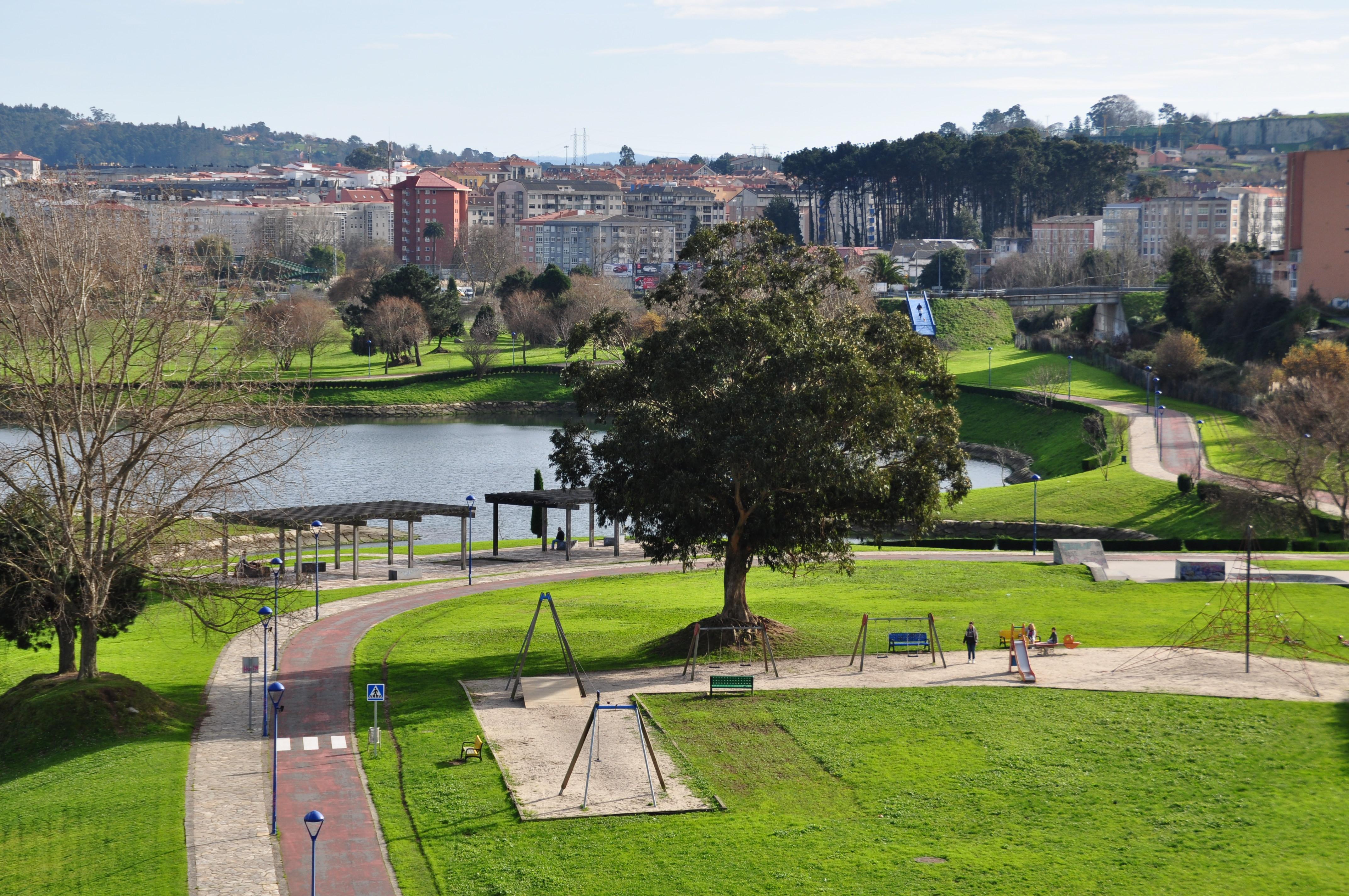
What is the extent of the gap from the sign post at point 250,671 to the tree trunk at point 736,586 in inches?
522

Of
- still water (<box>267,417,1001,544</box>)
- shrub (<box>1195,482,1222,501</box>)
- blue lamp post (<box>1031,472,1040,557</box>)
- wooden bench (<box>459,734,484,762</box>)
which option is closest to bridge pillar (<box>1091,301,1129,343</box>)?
Answer: still water (<box>267,417,1001,544</box>)

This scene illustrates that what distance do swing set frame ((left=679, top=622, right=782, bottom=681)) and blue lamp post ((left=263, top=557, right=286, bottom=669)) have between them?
421 inches

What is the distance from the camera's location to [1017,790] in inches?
1081

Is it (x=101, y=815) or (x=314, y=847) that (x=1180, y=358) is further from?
(x=314, y=847)

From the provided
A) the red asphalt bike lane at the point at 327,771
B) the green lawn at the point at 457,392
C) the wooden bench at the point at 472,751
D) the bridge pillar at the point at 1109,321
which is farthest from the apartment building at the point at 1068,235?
the wooden bench at the point at 472,751

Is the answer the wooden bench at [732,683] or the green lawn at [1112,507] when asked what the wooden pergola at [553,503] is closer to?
the green lawn at [1112,507]

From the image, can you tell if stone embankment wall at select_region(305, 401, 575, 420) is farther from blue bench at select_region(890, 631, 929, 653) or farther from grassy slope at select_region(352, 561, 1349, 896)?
blue bench at select_region(890, 631, 929, 653)

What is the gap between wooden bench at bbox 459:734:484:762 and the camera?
29.1 meters

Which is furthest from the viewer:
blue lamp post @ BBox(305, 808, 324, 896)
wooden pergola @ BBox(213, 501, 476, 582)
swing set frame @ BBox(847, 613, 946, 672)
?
wooden pergola @ BBox(213, 501, 476, 582)

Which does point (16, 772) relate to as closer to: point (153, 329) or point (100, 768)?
point (100, 768)

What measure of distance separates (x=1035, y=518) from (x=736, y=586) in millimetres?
25506

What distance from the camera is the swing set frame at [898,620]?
36938 mm

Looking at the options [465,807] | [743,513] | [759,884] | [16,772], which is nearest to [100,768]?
[16,772]

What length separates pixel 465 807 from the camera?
26188 mm
